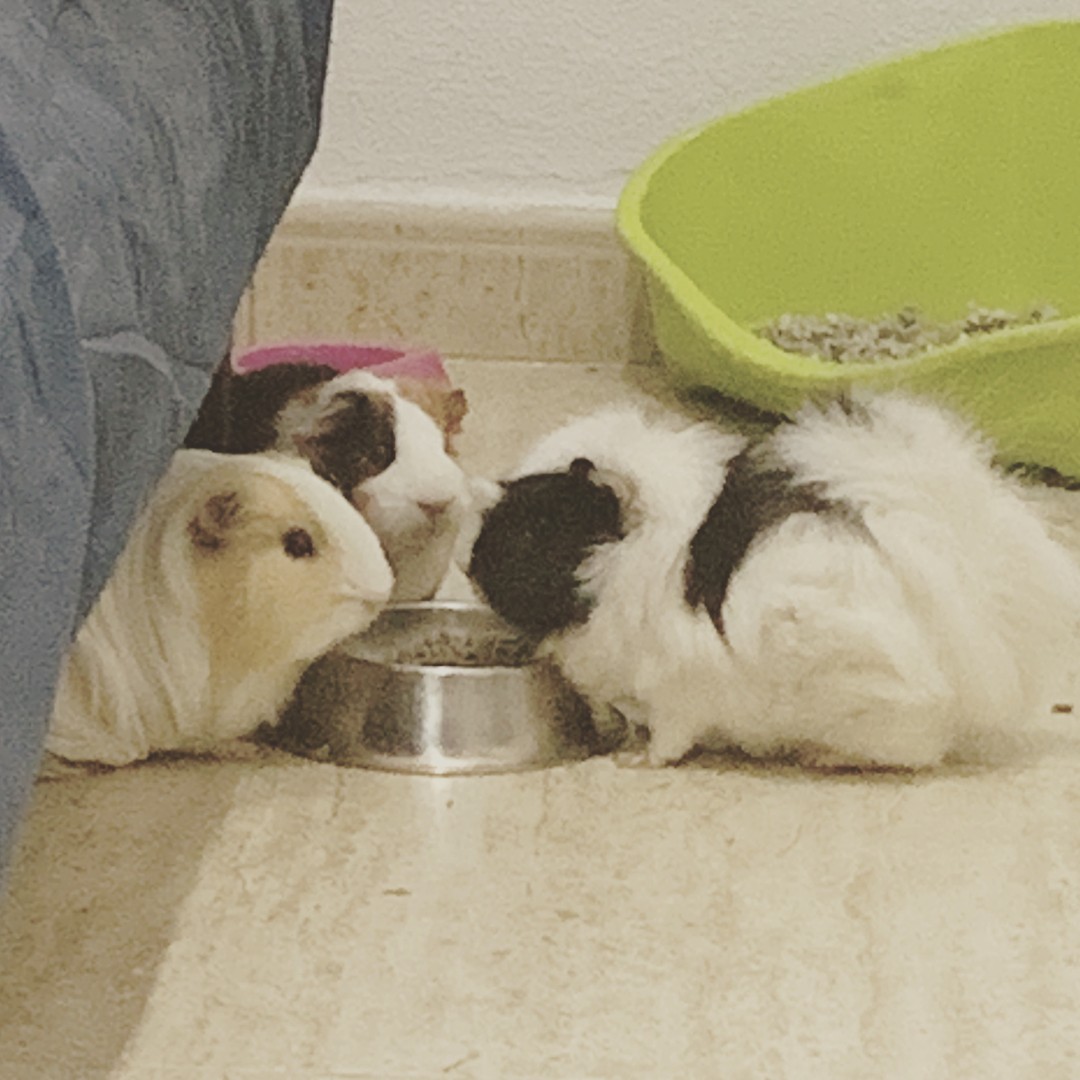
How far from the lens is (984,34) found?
83.6 inches

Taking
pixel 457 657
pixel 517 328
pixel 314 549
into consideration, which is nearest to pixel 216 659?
pixel 314 549

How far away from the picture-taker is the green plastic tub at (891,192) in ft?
6.98

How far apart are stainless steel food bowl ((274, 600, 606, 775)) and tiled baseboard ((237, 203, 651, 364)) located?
988 millimetres

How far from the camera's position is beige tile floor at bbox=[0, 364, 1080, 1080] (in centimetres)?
97

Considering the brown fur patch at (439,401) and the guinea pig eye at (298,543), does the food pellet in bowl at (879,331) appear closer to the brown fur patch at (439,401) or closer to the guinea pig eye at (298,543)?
the brown fur patch at (439,401)

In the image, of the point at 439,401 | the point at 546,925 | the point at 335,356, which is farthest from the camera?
the point at 335,356

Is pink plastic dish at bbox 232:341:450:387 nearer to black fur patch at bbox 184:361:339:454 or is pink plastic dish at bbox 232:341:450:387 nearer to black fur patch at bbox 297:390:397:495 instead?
black fur patch at bbox 184:361:339:454

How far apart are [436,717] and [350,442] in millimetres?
311

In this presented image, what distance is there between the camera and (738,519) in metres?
1.29

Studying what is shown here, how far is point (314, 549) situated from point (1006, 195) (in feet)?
4.21

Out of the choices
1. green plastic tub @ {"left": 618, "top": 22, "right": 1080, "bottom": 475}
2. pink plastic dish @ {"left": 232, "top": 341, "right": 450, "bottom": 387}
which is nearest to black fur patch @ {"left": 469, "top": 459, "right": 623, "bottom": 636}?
pink plastic dish @ {"left": 232, "top": 341, "right": 450, "bottom": 387}

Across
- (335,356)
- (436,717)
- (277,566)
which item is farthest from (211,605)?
(335,356)

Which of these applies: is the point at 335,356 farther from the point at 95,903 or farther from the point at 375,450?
the point at 95,903

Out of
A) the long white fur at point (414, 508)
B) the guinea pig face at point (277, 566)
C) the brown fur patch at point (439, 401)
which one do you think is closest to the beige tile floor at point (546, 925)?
the guinea pig face at point (277, 566)
